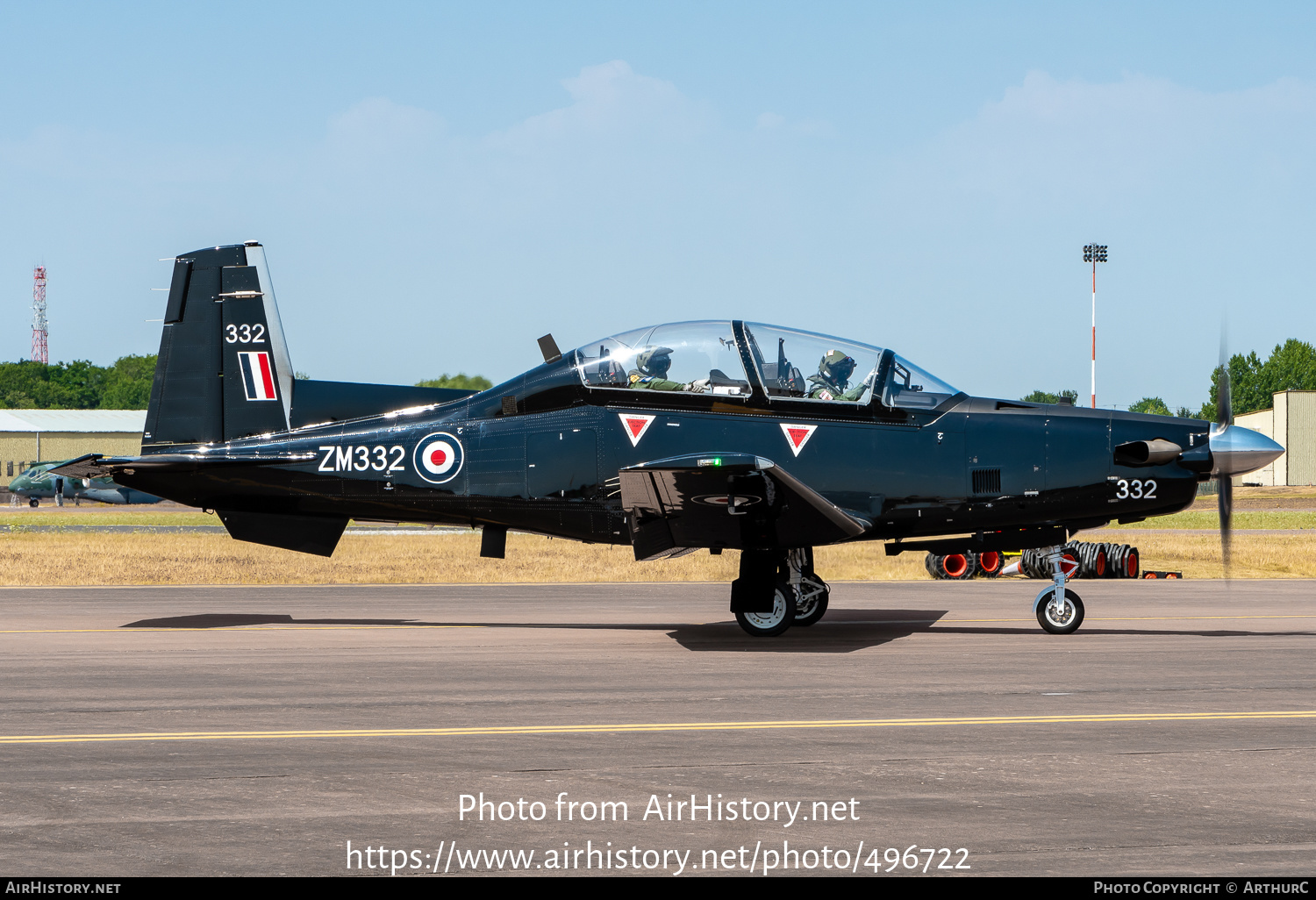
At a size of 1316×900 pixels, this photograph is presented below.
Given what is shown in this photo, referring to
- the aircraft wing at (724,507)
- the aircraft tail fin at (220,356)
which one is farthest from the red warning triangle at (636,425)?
the aircraft tail fin at (220,356)

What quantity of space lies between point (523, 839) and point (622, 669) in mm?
5262

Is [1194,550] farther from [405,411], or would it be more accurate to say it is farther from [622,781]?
[622,781]

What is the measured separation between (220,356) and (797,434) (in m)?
6.92

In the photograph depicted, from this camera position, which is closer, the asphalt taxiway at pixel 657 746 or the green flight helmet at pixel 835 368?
the asphalt taxiway at pixel 657 746

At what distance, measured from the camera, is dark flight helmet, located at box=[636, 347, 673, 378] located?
12.3 m

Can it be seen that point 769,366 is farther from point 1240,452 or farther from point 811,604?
point 1240,452

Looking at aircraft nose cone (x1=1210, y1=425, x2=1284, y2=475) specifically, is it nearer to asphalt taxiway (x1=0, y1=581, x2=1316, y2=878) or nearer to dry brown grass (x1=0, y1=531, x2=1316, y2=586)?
asphalt taxiway (x1=0, y1=581, x2=1316, y2=878)

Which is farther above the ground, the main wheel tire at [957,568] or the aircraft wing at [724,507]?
the aircraft wing at [724,507]

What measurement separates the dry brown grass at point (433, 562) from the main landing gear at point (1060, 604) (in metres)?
8.80

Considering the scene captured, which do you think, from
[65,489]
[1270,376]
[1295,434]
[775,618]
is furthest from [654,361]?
[1270,376]

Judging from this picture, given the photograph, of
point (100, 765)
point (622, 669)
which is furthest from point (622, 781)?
point (622, 669)

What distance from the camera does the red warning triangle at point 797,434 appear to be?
12.2 meters

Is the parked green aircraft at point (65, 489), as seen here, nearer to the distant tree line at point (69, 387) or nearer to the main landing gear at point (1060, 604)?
the main landing gear at point (1060, 604)

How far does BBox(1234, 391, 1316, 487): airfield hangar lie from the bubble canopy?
87994mm
